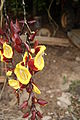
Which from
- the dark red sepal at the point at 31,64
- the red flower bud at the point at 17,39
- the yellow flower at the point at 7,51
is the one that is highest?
the red flower bud at the point at 17,39

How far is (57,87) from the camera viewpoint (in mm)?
2469

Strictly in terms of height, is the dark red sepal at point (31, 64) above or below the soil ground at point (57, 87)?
above

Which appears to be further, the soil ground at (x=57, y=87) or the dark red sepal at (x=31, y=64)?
the soil ground at (x=57, y=87)

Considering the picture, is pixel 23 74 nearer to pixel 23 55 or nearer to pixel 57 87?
pixel 23 55

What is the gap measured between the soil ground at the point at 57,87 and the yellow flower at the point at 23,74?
1.14m

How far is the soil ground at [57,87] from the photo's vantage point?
2090 mm

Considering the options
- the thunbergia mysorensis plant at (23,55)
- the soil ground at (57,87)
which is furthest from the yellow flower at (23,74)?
the soil ground at (57,87)

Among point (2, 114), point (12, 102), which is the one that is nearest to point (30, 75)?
point (2, 114)

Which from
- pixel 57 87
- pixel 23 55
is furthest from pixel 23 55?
pixel 57 87

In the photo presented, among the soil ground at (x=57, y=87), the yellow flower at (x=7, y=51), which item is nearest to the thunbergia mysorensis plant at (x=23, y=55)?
the yellow flower at (x=7, y=51)

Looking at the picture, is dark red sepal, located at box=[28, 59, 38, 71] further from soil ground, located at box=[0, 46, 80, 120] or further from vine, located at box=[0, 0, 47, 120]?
soil ground, located at box=[0, 46, 80, 120]

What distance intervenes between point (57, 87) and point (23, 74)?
65.0 inches

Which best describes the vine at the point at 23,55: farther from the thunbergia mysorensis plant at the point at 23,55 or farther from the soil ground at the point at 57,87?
the soil ground at the point at 57,87

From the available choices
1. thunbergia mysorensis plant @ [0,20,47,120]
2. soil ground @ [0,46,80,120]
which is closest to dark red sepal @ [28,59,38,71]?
thunbergia mysorensis plant @ [0,20,47,120]
